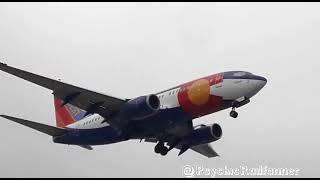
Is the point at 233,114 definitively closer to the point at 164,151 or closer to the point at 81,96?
the point at 164,151

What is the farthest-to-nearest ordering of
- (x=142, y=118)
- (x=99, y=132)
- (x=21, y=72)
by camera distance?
(x=99, y=132) < (x=142, y=118) < (x=21, y=72)

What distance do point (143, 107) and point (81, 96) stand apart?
493cm

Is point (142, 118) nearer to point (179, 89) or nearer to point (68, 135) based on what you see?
point (179, 89)

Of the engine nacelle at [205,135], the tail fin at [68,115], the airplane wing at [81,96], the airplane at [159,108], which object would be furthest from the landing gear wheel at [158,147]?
the tail fin at [68,115]

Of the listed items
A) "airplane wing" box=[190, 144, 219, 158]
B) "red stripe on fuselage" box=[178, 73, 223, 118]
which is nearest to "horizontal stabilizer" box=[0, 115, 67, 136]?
"red stripe on fuselage" box=[178, 73, 223, 118]

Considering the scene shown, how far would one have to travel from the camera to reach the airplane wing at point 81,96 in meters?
44.8

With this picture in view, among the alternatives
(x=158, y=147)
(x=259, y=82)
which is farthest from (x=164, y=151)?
(x=259, y=82)

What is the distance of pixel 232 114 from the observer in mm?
45000

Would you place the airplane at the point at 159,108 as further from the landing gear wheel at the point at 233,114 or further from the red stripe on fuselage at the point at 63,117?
the red stripe on fuselage at the point at 63,117

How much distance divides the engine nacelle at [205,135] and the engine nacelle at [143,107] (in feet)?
22.7

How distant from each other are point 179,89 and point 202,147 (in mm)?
12827

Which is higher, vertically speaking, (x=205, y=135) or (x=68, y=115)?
(x=68, y=115)

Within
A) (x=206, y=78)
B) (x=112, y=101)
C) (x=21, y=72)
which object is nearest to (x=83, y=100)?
(x=112, y=101)

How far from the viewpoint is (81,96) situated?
1859 inches
